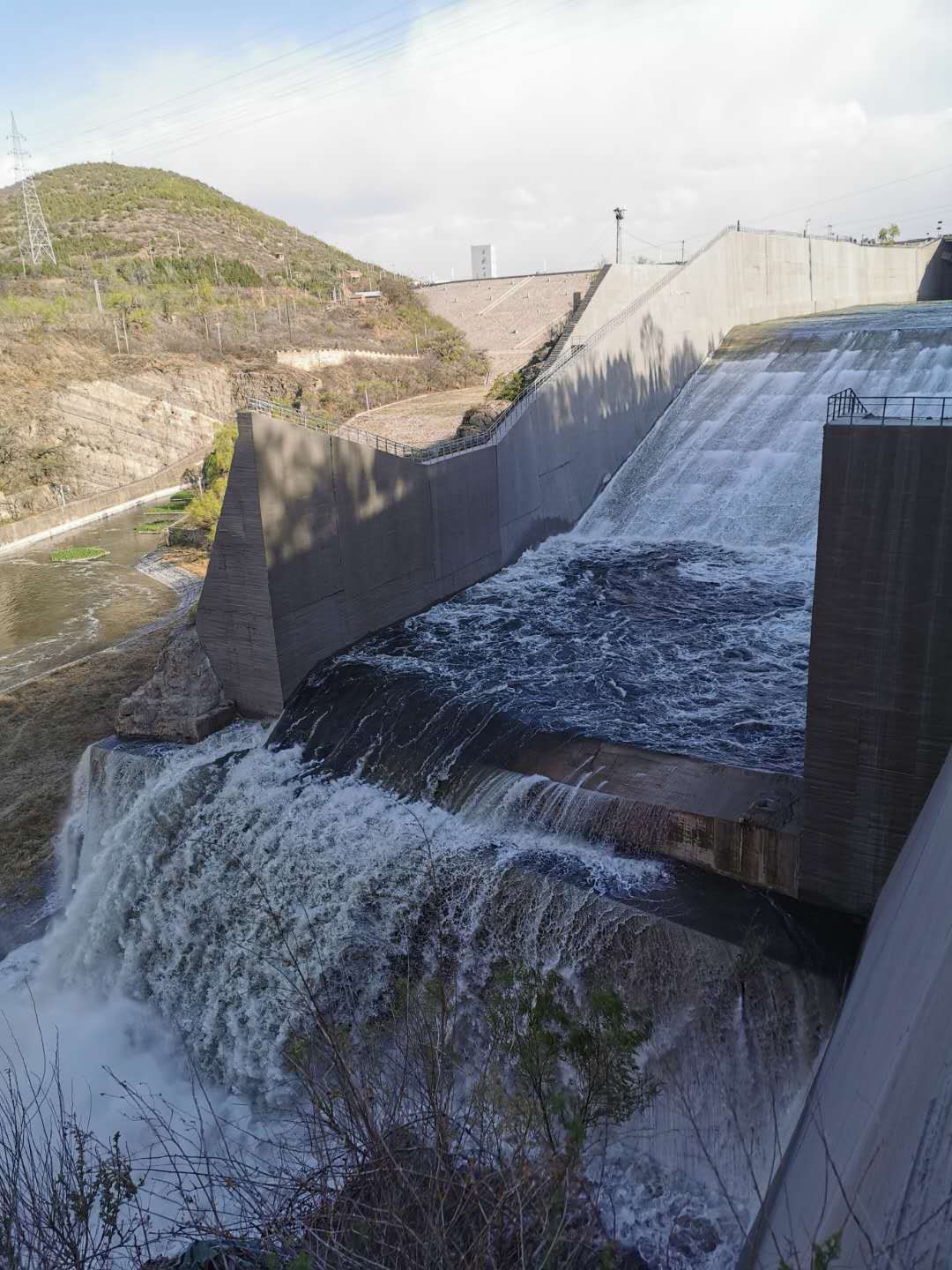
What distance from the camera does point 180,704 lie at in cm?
1170

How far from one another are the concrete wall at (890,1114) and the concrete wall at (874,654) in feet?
3.37

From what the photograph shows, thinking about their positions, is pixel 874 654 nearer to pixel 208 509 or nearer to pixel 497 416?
pixel 497 416

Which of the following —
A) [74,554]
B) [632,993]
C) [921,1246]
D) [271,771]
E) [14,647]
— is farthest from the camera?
[74,554]

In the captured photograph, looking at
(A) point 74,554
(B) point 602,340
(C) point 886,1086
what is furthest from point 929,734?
(A) point 74,554

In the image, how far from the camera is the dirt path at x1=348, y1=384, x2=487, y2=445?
72.3 feet

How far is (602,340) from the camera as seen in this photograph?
66.0ft

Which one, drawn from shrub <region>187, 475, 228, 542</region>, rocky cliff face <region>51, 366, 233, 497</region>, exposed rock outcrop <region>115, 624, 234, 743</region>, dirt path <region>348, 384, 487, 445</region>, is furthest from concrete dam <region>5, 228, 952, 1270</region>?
rocky cliff face <region>51, 366, 233, 497</region>

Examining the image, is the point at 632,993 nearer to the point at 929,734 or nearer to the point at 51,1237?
the point at 929,734

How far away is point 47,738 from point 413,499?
6.62 m

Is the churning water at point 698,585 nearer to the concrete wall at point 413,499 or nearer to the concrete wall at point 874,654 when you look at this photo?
the concrete wall at point 413,499

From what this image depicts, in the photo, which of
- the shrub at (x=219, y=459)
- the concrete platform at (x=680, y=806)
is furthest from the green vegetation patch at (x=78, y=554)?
the concrete platform at (x=680, y=806)

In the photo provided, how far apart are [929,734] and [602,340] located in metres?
15.5

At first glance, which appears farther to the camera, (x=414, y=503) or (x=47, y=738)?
(x=414, y=503)

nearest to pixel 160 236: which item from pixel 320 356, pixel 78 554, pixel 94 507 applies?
pixel 320 356
